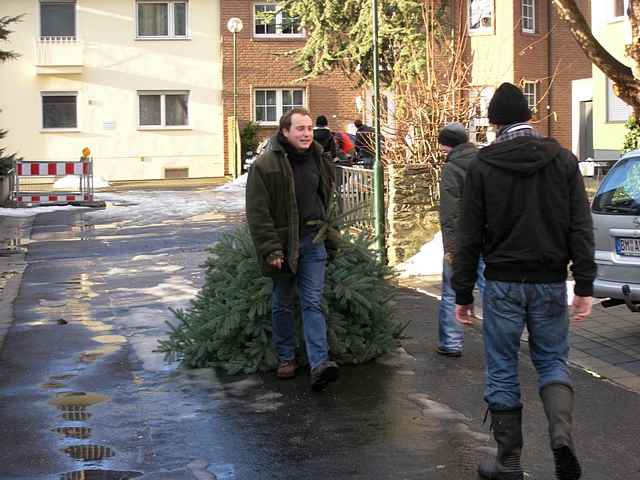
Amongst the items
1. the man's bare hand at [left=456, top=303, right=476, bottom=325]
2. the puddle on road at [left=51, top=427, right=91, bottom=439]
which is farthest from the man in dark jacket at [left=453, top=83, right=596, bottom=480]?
the puddle on road at [left=51, top=427, right=91, bottom=439]

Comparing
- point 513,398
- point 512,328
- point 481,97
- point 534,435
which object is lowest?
point 534,435

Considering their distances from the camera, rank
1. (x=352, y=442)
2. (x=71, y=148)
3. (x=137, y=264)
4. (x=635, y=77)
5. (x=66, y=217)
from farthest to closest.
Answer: (x=71, y=148), (x=66, y=217), (x=137, y=264), (x=635, y=77), (x=352, y=442)

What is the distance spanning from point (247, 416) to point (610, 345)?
3564 millimetres

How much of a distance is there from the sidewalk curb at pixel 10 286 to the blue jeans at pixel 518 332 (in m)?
4.99

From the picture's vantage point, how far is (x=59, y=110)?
34.0m

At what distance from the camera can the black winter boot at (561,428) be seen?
5055 mm

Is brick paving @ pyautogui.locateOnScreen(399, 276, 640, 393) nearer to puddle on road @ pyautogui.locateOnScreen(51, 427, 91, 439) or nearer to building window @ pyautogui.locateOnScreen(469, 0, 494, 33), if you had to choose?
puddle on road @ pyautogui.locateOnScreen(51, 427, 91, 439)

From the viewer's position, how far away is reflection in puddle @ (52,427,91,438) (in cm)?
619

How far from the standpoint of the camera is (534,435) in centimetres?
613

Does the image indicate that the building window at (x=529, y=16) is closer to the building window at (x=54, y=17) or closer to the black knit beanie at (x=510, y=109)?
the building window at (x=54, y=17)

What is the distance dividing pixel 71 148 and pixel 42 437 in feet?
94.2

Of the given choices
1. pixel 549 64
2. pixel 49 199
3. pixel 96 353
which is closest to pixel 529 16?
pixel 549 64

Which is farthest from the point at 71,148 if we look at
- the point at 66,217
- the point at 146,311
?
the point at 146,311

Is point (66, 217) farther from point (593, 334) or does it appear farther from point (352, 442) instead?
point (352, 442)
